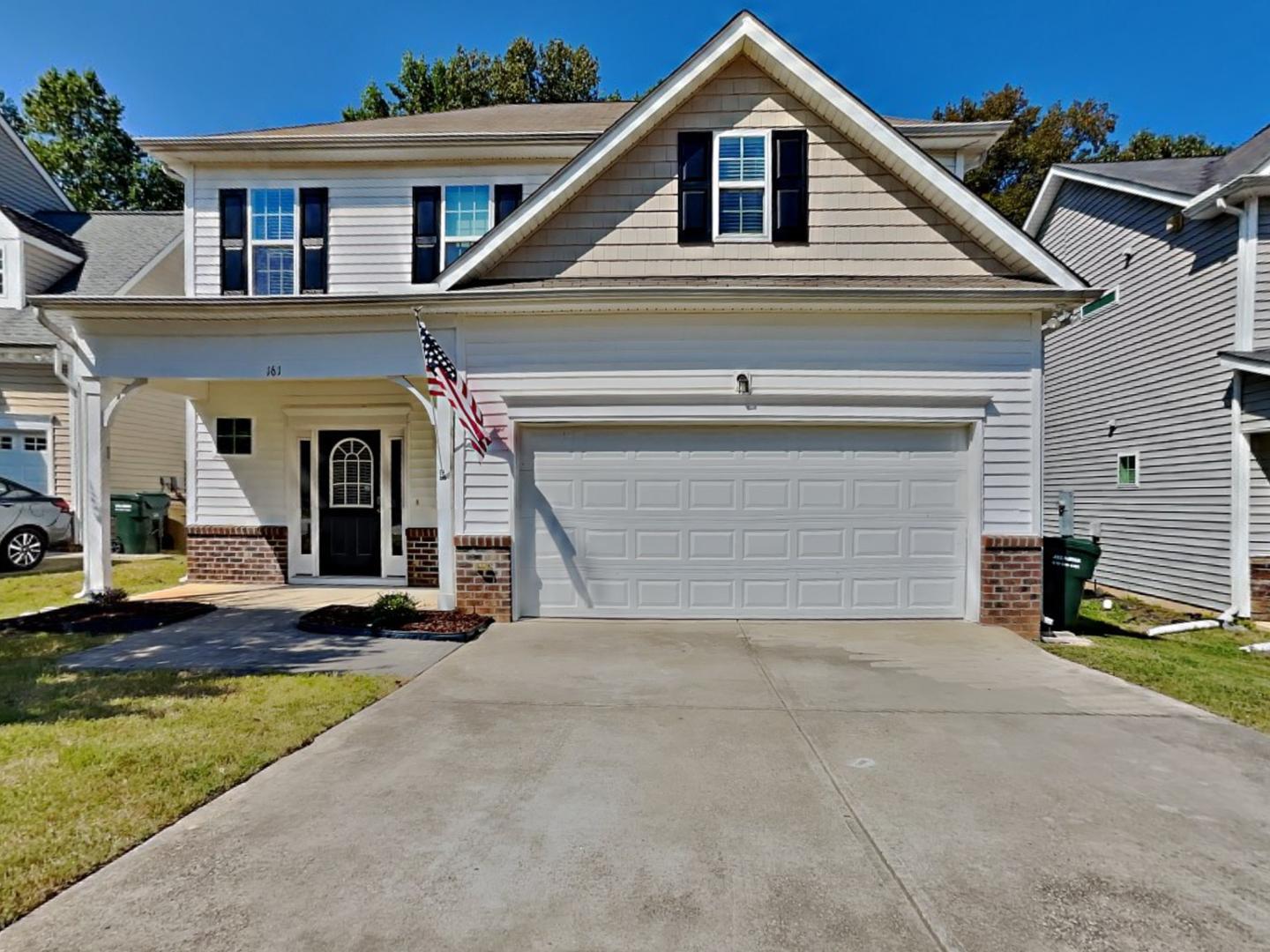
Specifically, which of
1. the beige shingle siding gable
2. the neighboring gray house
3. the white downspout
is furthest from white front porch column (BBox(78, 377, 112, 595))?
the white downspout

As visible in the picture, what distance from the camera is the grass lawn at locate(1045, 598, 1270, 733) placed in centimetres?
534

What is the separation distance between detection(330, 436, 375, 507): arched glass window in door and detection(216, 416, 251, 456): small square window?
53.9 inches

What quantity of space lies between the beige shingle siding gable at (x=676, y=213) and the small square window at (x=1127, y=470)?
25.5ft

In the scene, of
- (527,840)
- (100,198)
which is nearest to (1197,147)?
(527,840)

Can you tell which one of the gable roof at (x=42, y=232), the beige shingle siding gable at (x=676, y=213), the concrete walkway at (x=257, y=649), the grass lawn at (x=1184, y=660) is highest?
the gable roof at (x=42, y=232)

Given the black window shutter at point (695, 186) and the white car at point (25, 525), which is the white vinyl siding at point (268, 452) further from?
the black window shutter at point (695, 186)

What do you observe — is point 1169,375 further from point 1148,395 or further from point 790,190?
point 790,190

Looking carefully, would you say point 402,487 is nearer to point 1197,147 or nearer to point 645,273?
point 645,273

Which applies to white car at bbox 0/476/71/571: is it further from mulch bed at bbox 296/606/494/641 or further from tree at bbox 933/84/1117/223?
tree at bbox 933/84/1117/223

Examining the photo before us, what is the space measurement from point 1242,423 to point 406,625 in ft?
39.1

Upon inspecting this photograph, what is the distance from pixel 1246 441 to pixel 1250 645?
344cm

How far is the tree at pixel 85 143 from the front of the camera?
26938mm

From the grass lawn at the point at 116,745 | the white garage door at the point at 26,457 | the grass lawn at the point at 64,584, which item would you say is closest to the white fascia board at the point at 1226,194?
the grass lawn at the point at 116,745

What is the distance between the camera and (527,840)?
305 cm
